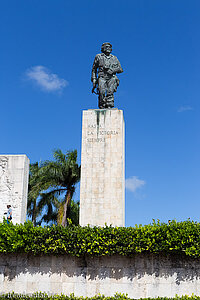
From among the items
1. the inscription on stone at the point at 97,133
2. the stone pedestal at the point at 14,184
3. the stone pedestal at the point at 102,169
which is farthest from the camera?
the inscription on stone at the point at 97,133

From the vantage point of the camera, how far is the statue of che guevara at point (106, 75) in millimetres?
16797

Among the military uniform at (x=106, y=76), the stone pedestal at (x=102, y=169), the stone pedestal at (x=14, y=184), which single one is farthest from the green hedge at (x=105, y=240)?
the military uniform at (x=106, y=76)

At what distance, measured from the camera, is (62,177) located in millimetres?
22562

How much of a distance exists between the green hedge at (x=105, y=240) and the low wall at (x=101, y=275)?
255 millimetres

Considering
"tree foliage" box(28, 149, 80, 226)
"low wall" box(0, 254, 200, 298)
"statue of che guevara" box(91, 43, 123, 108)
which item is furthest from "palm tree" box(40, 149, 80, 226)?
"low wall" box(0, 254, 200, 298)

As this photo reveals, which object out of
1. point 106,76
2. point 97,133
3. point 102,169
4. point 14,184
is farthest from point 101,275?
point 106,76

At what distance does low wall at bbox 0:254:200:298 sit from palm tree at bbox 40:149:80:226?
12491 millimetres

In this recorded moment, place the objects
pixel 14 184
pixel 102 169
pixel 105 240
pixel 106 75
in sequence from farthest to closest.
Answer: pixel 106 75
pixel 102 169
pixel 14 184
pixel 105 240

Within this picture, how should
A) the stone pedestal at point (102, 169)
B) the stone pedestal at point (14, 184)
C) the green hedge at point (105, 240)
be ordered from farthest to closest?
the stone pedestal at point (14, 184), the stone pedestal at point (102, 169), the green hedge at point (105, 240)

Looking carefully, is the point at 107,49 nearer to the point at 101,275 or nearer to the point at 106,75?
the point at 106,75

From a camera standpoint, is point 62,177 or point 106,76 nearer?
point 106,76

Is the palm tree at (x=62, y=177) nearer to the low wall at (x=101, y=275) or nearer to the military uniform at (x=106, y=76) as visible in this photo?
the military uniform at (x=106, y=76)

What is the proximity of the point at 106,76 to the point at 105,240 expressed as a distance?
9490 millimetres

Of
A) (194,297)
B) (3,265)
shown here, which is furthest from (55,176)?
(194,297)
